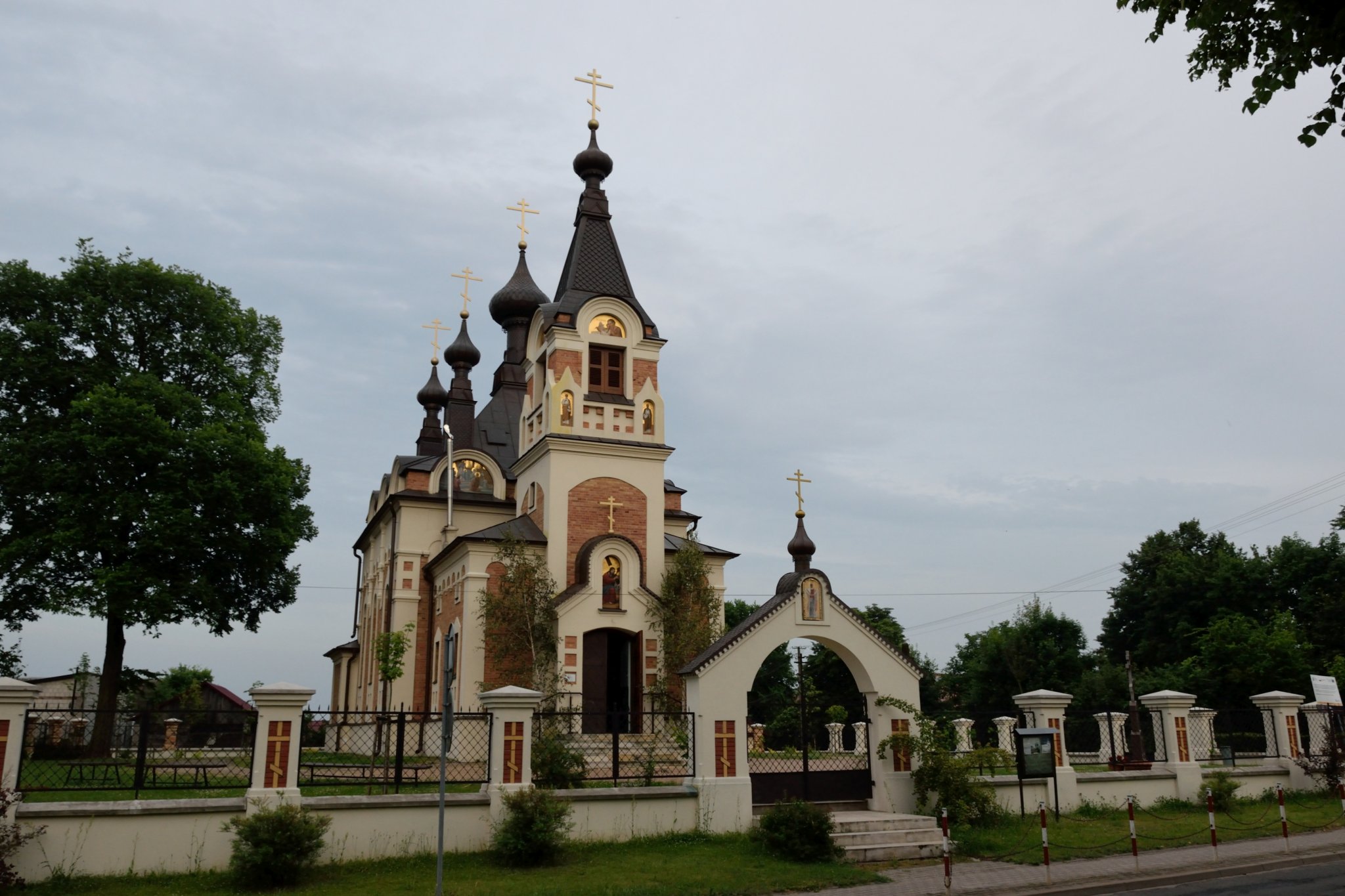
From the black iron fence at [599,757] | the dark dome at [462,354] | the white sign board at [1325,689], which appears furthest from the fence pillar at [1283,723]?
the dark dome at [462,354]

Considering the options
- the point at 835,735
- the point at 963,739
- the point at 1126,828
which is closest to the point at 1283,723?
the point at 963,739

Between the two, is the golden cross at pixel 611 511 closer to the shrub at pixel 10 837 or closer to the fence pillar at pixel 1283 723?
the fence pillar at pixel 1283 723

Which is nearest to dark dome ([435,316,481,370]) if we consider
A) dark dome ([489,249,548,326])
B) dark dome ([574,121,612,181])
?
dark dome ([489,249,548,326])

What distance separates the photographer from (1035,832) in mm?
14070

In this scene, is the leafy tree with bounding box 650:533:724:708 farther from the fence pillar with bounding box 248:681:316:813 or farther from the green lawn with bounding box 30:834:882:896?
the fence pillar with bounding box 248:681:316:813

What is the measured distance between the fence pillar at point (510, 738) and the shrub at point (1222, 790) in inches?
428

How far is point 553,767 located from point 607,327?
13.9m

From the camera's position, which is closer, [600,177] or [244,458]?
[244,458]

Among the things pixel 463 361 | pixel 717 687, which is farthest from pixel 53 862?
pixel 463 361

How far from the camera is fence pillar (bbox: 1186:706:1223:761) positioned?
18062 mm

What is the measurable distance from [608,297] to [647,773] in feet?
46.0

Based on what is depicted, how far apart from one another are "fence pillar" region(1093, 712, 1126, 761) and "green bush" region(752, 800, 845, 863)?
7485 mm

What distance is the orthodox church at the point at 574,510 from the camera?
22.9 m

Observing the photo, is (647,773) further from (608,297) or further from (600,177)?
(600,177)
